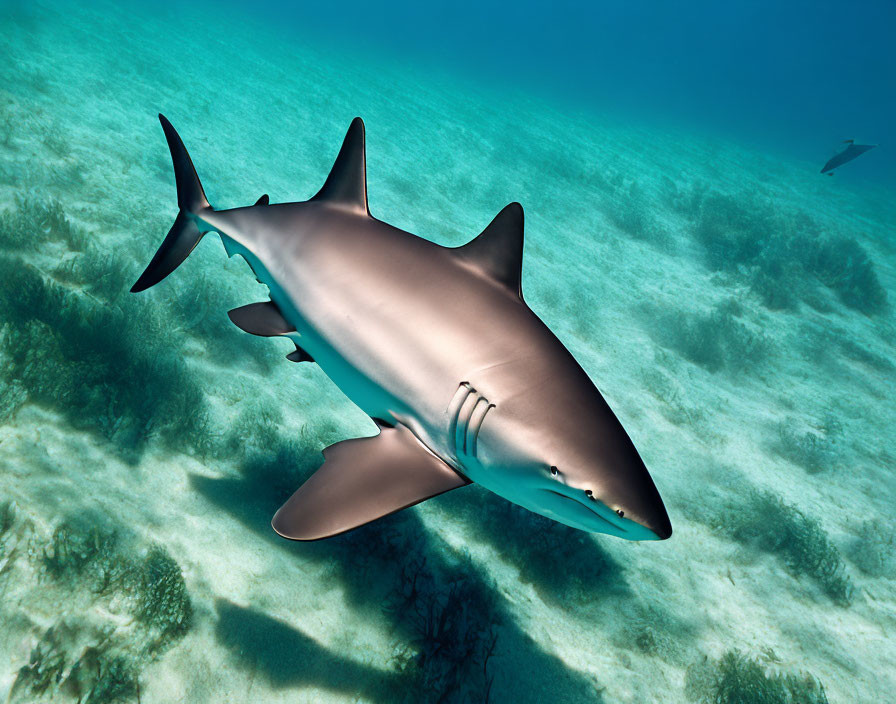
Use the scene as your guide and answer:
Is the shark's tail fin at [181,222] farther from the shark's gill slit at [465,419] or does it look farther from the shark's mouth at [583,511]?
the shark's mouth at [583,511]

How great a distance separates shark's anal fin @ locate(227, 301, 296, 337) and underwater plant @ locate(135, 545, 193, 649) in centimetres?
166

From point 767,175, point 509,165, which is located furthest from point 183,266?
point 767,175

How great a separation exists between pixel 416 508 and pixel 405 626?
3.71 ft

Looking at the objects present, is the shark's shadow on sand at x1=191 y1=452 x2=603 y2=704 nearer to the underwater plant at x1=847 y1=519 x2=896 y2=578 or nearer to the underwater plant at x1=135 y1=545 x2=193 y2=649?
the underwater plant at x1=135 y1=545 x2=193 y2=649

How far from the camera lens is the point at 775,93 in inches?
5906

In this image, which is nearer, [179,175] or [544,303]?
[179,175]

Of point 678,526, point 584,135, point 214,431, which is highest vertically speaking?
point 584,135

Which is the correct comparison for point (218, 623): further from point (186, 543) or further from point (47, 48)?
point (47, 48)

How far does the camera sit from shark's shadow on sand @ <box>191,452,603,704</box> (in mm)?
2812

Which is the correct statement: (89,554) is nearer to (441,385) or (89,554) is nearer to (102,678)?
(102,678)

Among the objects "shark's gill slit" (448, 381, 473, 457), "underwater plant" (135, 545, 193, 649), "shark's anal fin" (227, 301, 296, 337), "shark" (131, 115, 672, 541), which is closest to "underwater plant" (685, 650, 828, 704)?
"shark" (131, 115, 672, 541)

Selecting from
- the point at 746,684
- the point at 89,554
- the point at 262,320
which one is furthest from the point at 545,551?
the point at 89,554

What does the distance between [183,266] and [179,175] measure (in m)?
3.12

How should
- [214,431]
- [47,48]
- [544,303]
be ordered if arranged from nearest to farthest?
1. [214,431]
2. [544,303]
3. [47,48]
